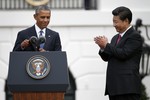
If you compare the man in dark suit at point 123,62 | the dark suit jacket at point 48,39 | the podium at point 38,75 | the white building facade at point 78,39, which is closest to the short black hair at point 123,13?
the man in dark suit at point 123,62

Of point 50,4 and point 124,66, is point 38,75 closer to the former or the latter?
point 124,66

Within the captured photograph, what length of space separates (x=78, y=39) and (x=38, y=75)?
4345 millimetres

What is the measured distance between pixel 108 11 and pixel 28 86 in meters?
4.69

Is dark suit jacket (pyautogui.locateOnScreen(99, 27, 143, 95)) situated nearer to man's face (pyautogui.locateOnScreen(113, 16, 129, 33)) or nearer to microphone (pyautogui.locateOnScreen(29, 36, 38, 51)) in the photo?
man's face (pyautogui.locateOnScreen(113, 16, 129, 33))

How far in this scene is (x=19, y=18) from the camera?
35.8 ft

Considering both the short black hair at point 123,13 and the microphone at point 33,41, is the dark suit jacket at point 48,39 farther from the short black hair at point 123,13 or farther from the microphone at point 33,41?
the short black hair at point 123,13

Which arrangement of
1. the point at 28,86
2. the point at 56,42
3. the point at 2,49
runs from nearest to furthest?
the point at 28,86 → the point at 56,42 → the point at 2,49

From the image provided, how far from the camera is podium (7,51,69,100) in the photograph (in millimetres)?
6547

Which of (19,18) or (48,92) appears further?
(19,18)

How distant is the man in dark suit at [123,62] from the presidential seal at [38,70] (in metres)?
0.52

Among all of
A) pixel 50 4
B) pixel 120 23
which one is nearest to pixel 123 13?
pixel 120 23

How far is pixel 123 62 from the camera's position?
21.5 feet

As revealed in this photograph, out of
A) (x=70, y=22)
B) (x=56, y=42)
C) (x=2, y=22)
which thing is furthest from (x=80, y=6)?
(x=56, y=42)

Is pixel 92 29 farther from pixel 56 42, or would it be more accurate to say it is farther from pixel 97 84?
pixel 56 42
